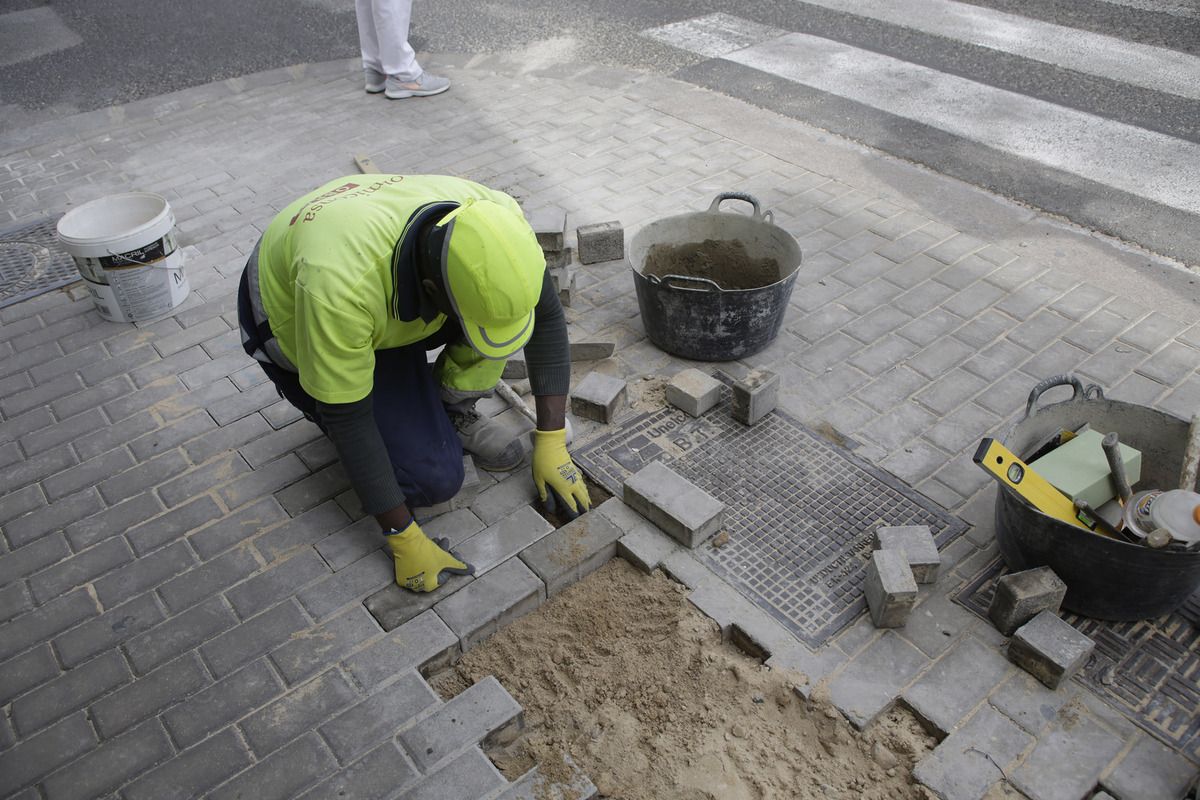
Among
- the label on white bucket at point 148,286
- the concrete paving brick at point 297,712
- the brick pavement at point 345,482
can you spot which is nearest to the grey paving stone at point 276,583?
the brick pavement at point 345,482

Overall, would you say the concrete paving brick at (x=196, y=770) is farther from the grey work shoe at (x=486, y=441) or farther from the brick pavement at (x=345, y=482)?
the grey work shoe at (x=486, y=441)

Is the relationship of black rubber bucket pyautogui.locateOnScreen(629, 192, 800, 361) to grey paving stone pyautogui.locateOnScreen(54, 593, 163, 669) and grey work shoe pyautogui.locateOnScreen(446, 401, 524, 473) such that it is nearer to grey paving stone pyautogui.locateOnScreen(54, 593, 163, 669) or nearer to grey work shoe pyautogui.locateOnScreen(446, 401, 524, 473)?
grey work shoe pyautogui.locateOnScreen(446, 401, 524, 473)

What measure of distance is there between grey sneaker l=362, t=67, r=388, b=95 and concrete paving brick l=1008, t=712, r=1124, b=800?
23.8 ft

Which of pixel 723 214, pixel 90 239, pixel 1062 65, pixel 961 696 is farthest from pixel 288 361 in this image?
pixel 1062 65

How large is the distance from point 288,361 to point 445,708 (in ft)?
4.76

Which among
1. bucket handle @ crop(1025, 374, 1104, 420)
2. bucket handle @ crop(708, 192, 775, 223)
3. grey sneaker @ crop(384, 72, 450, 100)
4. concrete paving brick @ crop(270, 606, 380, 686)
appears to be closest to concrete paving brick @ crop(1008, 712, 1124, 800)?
bucket handle @ crop(1025, 374, 1104, 420)

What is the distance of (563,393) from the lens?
12.0 ft

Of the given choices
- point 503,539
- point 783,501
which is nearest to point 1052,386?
point 783,501

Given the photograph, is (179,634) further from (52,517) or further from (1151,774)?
(1151,774)

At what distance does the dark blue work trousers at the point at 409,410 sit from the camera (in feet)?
11.1

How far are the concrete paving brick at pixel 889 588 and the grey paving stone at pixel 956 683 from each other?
0.21 m

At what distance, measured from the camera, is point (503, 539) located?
3537 mm

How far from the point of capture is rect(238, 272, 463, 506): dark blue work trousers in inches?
134

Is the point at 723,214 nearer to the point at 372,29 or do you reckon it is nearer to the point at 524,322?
the point at 524,322
